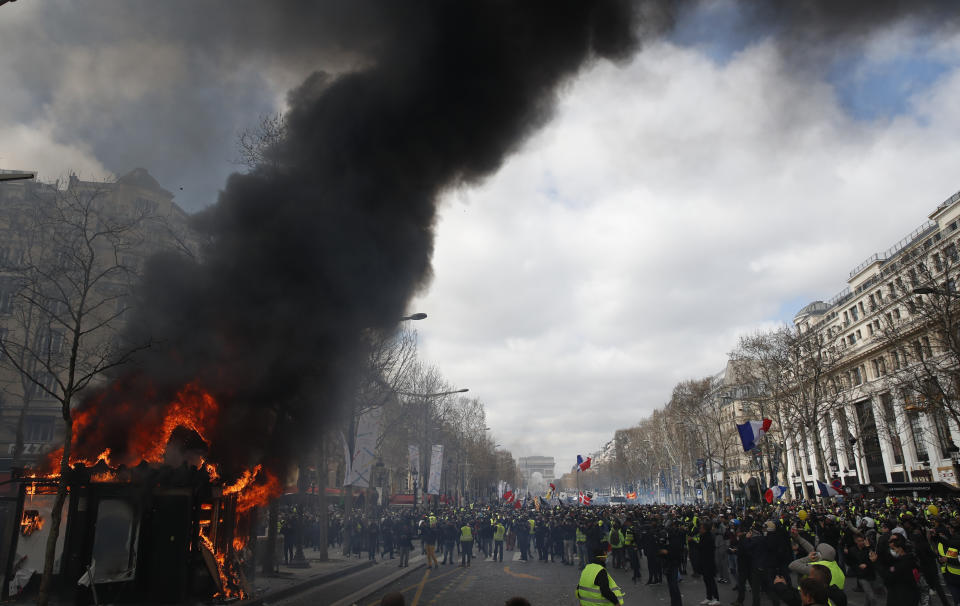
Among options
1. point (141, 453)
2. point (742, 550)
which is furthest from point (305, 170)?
point (742, 550)

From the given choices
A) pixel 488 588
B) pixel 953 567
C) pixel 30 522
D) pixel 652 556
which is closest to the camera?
pixel 953 567

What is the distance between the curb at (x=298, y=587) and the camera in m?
12.1

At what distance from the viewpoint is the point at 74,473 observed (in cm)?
1098

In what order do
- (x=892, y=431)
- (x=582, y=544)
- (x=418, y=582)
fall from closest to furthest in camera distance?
(x=418, y=582), (x=582, y=544), (x=892, y=431)

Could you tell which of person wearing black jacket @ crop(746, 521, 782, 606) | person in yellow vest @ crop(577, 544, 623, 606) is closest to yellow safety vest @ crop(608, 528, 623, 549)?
person wearing black jacket @ crop(746, 521, 782, 606)

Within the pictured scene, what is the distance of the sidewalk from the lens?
1293cm

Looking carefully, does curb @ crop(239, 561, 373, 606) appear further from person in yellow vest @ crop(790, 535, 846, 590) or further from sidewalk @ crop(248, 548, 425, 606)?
person in yellow vest @ crop(790, 535, 846, 590)

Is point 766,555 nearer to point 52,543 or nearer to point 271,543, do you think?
point 52,543

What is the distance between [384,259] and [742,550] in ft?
36.6

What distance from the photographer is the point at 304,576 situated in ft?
53.7

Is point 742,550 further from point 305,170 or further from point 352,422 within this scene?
point 352,422

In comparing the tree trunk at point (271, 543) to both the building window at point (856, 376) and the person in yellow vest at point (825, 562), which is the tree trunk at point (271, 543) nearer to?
the person in yellow vest at point (825, 562)

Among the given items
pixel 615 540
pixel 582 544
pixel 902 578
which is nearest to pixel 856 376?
pixel 582 544

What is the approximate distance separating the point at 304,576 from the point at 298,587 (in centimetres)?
209
